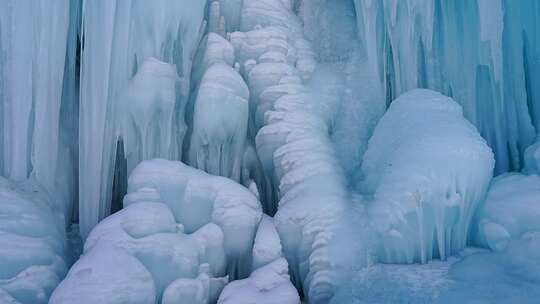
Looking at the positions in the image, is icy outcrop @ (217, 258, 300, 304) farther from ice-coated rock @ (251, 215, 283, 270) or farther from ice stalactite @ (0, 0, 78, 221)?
ice stalactite @ (0, 0, 78, 221)

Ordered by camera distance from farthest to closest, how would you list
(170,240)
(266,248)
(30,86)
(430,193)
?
(30,86) → (266,248) → (430,193) → (170,240)

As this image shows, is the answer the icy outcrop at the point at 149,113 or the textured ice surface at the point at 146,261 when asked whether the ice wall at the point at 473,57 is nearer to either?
the icy outcrop at the point at 149,113

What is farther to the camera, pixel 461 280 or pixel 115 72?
pixel 115 72

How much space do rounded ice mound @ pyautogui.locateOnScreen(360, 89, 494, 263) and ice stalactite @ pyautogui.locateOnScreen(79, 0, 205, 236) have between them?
9.69ft

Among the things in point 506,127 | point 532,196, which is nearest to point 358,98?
point 506,127

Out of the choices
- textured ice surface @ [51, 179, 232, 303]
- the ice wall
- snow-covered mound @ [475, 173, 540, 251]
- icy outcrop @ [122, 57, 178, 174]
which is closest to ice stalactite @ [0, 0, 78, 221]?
icy outcrop @ [122, 57, 178, 174]

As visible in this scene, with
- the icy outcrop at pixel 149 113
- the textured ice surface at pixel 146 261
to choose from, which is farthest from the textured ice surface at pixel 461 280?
the icy outcrop at pixel 149 113

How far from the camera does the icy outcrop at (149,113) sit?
557 centimetres

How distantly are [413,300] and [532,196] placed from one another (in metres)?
1.96

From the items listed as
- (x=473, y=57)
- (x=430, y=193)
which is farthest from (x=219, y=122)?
(x=473, y=57)

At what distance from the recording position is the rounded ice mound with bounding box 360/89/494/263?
4586 mm

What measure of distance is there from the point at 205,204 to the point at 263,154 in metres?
1.47

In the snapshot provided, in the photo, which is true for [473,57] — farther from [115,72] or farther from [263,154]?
[115,72]

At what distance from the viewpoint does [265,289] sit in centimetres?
434
